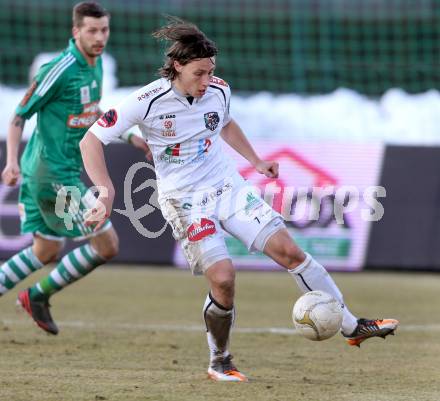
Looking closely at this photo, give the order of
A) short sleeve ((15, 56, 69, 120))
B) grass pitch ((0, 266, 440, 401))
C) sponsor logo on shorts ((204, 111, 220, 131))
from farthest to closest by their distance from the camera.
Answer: short sleeve ((15, 56, 69, 120)), sponsor logo on shorts ((204, 111, 220, 131)), grass pitch ((0, 266, 440, 401))

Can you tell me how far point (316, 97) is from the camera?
584 inches

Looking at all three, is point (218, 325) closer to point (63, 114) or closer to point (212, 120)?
point (212, 120)

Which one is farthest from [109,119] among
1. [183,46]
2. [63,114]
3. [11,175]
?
[63,114]

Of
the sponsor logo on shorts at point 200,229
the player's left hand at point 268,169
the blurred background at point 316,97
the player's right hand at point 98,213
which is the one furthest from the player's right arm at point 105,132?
the blurred background at point 316,97

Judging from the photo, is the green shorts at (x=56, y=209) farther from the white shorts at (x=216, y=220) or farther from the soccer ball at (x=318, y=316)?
the soccer ball at (x=318, y=316)

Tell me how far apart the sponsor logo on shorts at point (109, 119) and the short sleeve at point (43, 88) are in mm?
1715

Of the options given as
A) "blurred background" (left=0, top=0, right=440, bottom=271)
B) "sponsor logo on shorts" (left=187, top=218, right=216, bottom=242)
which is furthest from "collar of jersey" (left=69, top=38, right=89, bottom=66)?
"blurred background" (left=0, top=0, right=440, bottom=271)

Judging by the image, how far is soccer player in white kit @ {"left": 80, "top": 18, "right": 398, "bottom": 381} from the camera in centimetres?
600

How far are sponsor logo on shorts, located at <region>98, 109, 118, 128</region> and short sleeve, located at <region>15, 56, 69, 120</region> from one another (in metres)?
1.71

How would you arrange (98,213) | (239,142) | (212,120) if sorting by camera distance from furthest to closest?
(239,142)
(212,120)
(98,213)

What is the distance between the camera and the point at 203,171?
20.3 ft

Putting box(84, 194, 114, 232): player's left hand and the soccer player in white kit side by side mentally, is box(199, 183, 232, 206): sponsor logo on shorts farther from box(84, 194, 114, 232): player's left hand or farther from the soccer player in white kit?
box(84, 194, 114, 232): player's left hand

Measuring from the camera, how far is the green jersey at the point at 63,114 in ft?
25.2

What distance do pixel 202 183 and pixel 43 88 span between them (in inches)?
78.2
